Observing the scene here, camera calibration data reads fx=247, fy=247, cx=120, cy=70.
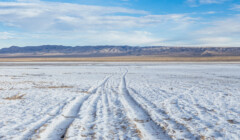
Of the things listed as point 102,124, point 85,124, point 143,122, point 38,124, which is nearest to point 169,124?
point 143,122

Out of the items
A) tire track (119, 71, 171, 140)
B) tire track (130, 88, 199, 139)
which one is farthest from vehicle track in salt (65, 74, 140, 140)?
tire track (130, 88, 199, 139)

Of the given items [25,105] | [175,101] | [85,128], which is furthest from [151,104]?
[25,105]

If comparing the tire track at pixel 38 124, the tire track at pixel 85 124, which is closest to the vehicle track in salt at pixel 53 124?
the tire track at pixel 38 124


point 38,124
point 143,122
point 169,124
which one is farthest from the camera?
point 143,122

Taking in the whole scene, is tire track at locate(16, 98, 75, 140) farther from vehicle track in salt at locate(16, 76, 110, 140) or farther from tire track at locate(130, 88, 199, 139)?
tire track at locate(130, 88, 199, 139)

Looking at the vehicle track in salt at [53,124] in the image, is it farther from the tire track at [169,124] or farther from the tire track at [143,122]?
the tire track at [169,124]

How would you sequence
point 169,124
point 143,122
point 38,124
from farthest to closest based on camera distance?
point 143,122, point 38,124, point 169,124

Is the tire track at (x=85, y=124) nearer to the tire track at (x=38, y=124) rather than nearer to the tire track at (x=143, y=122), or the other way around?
the tire track at (x=38, y=124)

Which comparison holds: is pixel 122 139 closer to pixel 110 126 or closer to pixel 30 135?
pixel 110 126

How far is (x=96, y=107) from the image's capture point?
8859 millimetres

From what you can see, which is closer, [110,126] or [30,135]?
[30,135]

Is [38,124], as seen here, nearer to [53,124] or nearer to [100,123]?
[53,124]

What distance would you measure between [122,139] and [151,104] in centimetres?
422

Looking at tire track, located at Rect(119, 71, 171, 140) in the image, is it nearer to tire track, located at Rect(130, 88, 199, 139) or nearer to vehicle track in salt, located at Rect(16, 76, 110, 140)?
tire track, located at Rect(130, 88, 199, 139)
